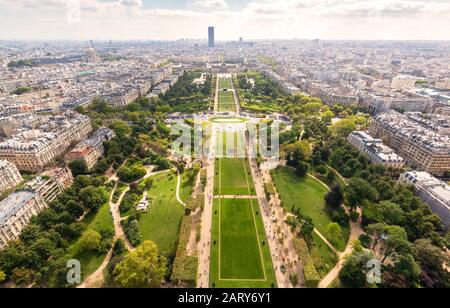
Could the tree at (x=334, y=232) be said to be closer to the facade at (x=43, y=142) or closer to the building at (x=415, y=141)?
the building at (x=415, y=141)

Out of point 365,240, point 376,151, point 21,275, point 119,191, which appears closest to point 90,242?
point 21,275

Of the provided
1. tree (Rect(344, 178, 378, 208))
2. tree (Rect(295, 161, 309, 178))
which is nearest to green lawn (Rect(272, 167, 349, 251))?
tree (Rect(295, 161, 309, 178))

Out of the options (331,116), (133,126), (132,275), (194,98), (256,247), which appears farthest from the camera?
(194,98)

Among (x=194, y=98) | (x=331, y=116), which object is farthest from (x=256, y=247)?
(x=194, y=98)

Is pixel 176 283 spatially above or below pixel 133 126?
below

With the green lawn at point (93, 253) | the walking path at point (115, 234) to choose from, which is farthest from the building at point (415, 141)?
the green lawn at point (93, 253)
